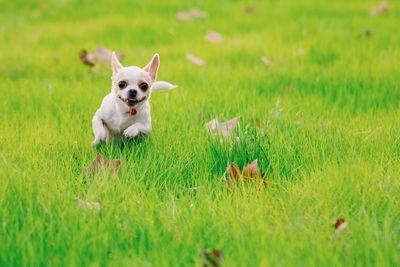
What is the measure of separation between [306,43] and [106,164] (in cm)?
348

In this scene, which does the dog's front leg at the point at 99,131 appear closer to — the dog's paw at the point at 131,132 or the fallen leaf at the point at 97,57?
the dog's paw at the point at 131,132

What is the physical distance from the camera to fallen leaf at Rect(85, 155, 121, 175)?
9.13ft

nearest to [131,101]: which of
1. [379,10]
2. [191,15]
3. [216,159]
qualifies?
[216,159]

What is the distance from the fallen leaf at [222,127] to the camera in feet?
10.6

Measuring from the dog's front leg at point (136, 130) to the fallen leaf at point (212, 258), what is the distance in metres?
1.12

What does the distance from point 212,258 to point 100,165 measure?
95cm

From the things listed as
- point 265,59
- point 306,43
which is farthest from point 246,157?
point 306,43

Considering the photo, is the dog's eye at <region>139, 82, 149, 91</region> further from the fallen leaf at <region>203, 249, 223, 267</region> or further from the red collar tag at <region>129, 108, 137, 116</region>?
the fallen leaf at <region>203, 249, 223, 267</region>

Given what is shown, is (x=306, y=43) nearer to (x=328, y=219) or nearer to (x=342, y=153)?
(x=342, y=153)

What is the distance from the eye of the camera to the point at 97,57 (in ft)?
17.9

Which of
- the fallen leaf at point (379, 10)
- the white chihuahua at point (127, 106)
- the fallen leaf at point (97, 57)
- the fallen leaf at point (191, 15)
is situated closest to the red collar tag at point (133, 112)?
the white chihuahua at point (127, 106)

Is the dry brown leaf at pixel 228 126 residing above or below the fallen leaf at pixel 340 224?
below

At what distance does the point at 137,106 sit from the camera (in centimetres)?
315

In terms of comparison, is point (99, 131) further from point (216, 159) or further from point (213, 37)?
point (213, 37)
